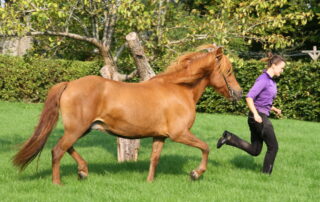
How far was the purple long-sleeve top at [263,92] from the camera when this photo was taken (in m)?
7.49

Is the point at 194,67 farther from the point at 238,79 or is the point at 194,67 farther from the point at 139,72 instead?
the point at 238,79

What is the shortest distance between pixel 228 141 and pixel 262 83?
45.1 inches

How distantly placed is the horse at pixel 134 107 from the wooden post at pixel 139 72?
4.74 ft

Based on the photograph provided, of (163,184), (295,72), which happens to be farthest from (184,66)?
(295,72)

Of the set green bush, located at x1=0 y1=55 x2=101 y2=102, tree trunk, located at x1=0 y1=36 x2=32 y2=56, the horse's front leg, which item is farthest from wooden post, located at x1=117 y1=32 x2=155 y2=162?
green bush, located at x1=0 y1=55 x2=101 y2=102

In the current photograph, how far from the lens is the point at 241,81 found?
1961 cm

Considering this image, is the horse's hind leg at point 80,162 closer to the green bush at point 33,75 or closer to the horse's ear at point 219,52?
the horse's ear at point 219,52

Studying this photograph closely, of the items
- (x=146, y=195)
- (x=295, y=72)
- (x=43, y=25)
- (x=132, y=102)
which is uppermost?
(x=43, y=25)

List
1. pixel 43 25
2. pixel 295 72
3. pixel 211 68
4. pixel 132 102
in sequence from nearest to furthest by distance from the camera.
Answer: pixel 132 102, pixel 211 68, pixel 43 25, pixel 295 72

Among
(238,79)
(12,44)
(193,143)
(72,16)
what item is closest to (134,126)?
(193,143)

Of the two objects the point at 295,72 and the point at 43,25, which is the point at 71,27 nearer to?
the point at 43,25

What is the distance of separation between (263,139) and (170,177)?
67.2 inches

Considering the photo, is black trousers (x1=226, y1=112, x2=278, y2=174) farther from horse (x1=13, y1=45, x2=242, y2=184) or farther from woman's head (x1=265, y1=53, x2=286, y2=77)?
woman's head (x1=265, y1=53, x2=286, y2=77)

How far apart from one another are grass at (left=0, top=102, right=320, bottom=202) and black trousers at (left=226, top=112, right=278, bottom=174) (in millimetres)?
295
